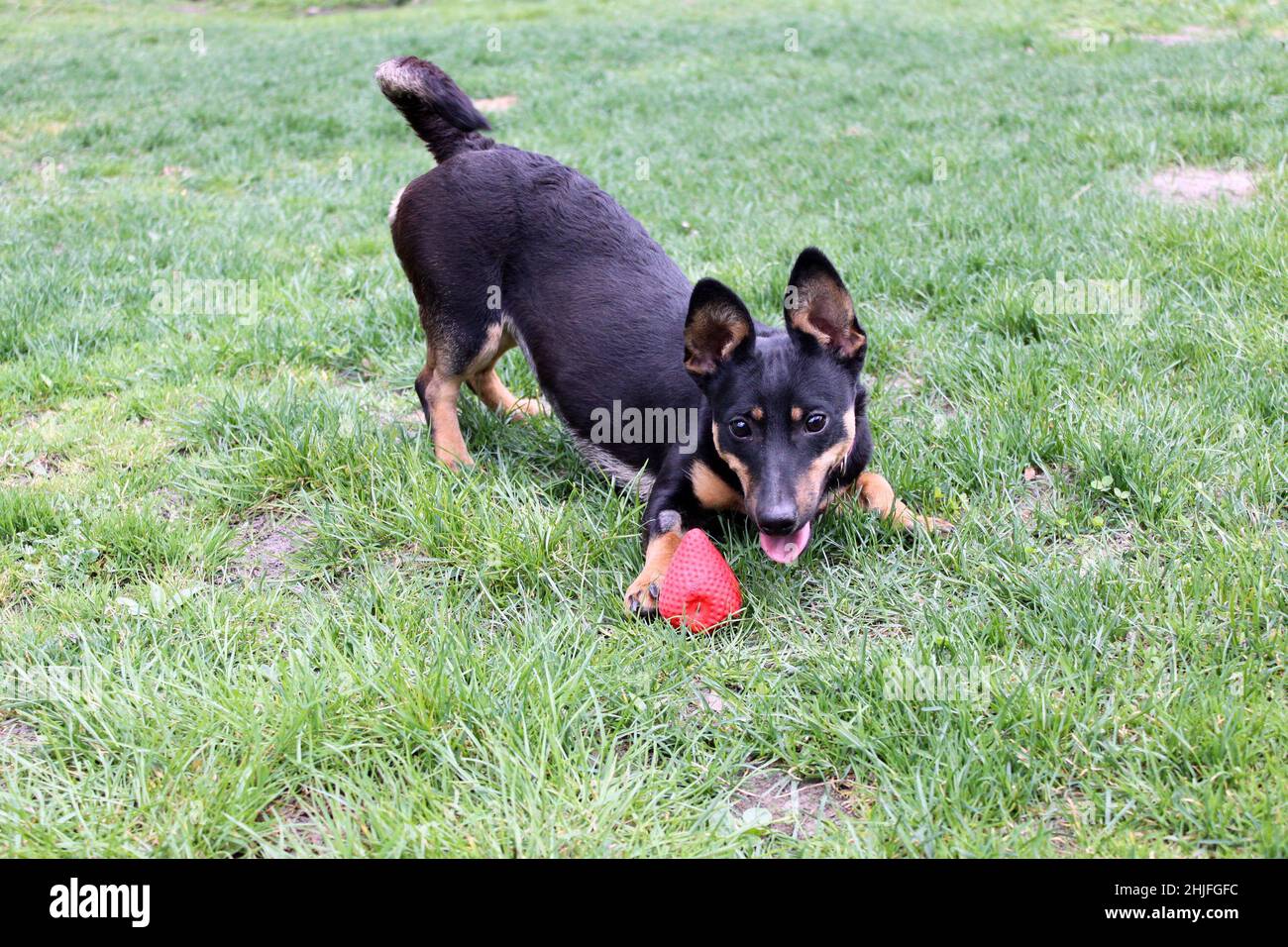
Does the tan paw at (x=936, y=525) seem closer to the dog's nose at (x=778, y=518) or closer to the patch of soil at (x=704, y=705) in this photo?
the dog's nose at (x=778, y=518)

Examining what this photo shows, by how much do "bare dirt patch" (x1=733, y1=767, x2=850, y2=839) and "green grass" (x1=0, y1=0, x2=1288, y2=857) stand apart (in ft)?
0.08

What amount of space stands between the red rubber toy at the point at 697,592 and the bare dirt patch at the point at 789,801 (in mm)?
549

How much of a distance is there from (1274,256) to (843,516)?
278 centimetres

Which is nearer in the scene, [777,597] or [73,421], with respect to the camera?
[777,597]

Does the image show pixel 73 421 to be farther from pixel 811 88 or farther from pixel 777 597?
pixel 811 88

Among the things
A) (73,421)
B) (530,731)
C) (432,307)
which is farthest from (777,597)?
(73,421)

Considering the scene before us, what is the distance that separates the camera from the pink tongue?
2.95 metres

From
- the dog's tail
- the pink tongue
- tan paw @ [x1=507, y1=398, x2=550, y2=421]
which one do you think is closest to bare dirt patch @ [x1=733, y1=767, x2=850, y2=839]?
the pink tongue

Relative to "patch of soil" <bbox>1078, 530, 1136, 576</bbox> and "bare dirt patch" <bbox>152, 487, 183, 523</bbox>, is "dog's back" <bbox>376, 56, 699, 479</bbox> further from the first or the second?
"patch of soil" <bbox>1078, 530, 1136, 576</bbox>

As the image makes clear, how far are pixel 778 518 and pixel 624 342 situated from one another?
3.91ft

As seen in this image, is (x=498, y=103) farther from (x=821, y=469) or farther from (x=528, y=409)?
(x=821, y=469)

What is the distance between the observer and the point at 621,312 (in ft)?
12.1

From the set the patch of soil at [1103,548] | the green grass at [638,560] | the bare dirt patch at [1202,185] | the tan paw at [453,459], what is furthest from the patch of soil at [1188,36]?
the tan paw at [453,459]

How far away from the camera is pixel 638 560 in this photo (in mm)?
3162
